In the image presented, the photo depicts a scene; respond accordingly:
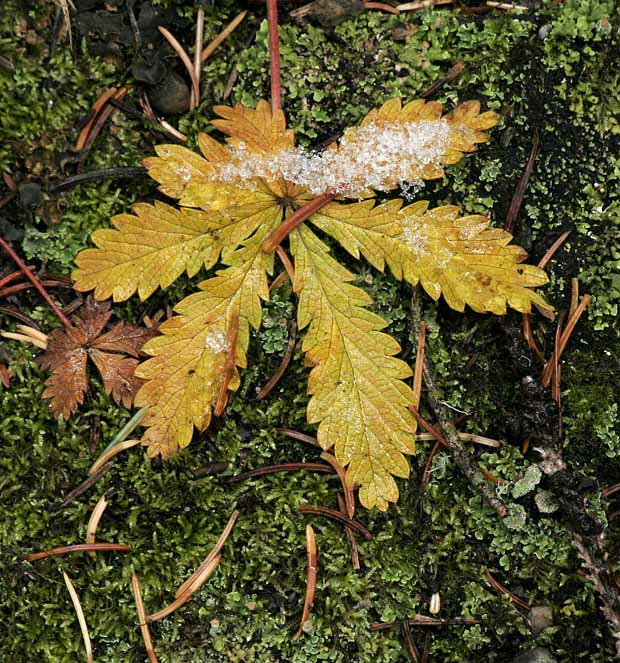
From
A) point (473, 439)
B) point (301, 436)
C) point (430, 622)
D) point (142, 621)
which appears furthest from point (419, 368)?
point (142, 621)

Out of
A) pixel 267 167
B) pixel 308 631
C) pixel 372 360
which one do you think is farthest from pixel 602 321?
pixel 308 631

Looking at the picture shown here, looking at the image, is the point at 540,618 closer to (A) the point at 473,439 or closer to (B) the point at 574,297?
(A) the point at 473,439

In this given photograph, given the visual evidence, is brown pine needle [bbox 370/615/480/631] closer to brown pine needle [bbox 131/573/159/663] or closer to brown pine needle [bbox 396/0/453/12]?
brown pine needle [bbox 131/573/159/663]

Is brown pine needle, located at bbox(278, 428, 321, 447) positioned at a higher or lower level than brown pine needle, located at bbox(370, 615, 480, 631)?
higher

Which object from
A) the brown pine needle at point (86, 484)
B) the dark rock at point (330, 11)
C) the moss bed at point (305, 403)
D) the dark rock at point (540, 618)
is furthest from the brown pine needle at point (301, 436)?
the dark rock at point (330, 11)

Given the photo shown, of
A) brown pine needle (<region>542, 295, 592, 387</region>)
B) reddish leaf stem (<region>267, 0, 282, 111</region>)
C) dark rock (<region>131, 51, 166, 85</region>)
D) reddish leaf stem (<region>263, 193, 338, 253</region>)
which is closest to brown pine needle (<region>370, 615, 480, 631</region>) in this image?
brown pine needle (<region>542, 295, 592, 387</region>)

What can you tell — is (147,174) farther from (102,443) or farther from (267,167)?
(102,443)
